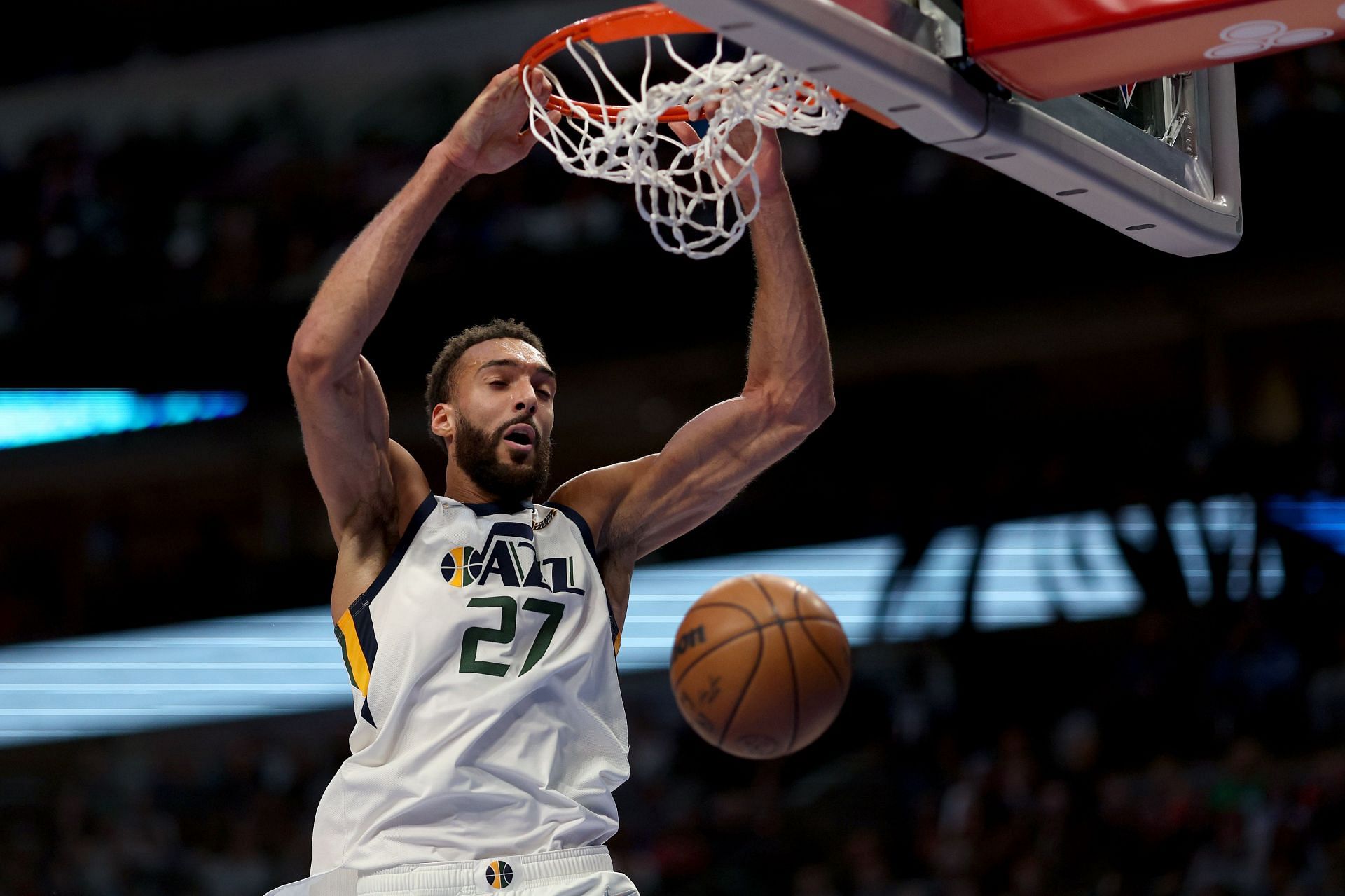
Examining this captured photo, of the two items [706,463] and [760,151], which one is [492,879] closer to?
[706,463]

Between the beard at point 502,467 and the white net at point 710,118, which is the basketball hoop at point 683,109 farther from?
the beard at point 502,467

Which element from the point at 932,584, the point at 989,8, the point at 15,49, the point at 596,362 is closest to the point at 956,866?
the point at 932,584

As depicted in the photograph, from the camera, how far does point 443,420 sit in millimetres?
3756

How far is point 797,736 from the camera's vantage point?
4.68 m

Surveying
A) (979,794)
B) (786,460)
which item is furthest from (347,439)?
(786,460)

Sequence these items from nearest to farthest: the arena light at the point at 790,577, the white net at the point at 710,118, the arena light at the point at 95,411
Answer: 1. the white net at the point at 710,118
2. the arena light at the point at 790,577
3. the arena light at the point at 95,411

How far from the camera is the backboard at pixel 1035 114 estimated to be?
2.43 metres

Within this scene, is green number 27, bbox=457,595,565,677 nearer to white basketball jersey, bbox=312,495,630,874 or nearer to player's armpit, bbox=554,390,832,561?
white basketball jersey, bbox=312,495,630,874

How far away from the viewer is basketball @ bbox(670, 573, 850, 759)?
4.66 m

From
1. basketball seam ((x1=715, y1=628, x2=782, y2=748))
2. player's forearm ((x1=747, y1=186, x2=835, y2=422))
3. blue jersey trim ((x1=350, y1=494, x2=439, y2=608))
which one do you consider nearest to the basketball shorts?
blue jersey trim ((x1=350, y1=494, x2=439, y2=608))

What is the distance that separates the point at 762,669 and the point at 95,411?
8865 mm

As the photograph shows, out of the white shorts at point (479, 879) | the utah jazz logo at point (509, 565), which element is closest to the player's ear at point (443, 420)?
the utah jazz logo at point (509, 565)

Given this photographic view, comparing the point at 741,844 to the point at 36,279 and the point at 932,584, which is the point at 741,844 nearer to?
the point at 932,584

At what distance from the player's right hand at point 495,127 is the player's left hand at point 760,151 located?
34cm
